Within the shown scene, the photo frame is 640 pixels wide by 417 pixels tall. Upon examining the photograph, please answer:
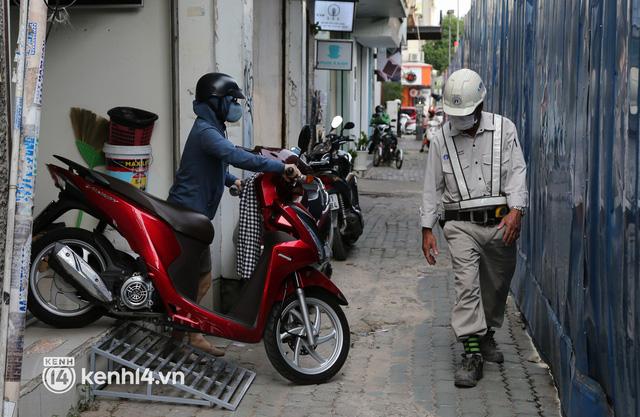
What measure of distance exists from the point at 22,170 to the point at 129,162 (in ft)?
11.5

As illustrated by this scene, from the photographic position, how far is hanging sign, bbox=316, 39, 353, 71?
15.4 m

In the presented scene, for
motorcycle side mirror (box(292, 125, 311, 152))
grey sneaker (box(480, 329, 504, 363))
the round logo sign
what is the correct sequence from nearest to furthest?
the round logo sign, grey sneaker (box(480, 329, 504, 363)), motorcycle side mirror (box(292, 125, 311, 152))

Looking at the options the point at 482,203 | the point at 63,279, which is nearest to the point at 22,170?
the point at 63,279

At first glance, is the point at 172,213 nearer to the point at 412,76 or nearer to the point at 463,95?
the point at 463,95

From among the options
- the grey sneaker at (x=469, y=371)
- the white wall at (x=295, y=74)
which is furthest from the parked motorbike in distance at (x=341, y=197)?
the grey sneaker at (x=469, y=371)

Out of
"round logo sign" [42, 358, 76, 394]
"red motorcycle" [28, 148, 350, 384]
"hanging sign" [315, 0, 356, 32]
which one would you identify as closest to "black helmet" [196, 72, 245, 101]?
"red motorcycle" [28, 148, 350, 384]

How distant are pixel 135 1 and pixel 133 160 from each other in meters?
1.18

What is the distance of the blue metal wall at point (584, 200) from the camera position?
3.63 m

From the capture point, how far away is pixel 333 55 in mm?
15719

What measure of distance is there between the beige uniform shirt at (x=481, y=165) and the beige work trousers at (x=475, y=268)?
0.20m

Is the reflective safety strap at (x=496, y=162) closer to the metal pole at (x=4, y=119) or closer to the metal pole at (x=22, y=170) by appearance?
the metal pole at (x=4, y=119)

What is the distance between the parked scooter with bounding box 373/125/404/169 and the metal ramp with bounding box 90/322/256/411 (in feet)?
61.5

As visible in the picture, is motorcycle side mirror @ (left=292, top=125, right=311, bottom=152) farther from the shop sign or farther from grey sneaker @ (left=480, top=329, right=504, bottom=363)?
the shop sign

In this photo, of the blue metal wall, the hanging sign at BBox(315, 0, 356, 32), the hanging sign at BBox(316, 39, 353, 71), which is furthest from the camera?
the hanging sign at BBox(316, 39, 353, 71)
